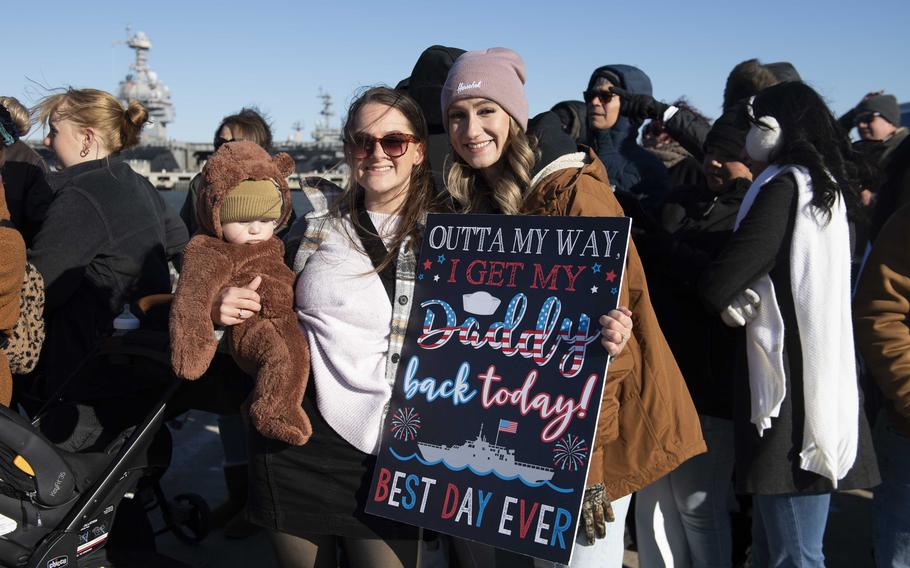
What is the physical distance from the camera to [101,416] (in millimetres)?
2928

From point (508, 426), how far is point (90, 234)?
6.28ft

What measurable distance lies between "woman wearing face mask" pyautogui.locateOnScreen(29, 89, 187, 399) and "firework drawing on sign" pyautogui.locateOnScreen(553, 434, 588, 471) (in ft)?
6.53

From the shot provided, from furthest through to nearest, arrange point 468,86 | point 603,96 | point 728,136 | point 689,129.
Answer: point 603,96
point 689,129
point 728,136
point 468,86

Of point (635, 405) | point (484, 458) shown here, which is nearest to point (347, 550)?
point (484, 458)

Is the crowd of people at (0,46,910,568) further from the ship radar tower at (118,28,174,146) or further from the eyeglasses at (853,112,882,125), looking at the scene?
the ship radar tower at (118,28,174,146)

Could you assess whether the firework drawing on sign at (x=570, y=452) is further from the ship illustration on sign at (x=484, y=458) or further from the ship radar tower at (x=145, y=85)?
the ship radar tower at (x=145, y=85)

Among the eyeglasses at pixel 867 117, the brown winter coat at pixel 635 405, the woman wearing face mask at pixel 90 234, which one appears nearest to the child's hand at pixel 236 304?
the brown winter coat at pixel 635 405

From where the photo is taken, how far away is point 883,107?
5055mm

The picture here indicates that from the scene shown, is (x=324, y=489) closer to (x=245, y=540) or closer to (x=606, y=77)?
(x=245, y=540)

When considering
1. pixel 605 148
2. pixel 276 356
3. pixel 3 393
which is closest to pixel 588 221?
pixel 276 356

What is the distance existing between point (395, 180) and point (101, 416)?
1644 millimetres

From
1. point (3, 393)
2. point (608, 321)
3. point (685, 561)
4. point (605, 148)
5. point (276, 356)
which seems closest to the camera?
point (608, 321)

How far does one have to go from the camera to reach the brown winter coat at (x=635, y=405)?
1.98m

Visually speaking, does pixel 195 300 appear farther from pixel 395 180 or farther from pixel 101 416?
pixel 101 416
